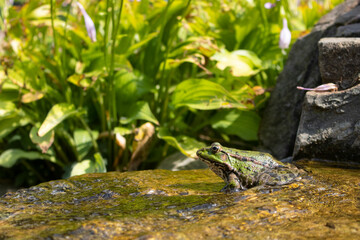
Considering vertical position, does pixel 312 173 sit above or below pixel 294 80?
below

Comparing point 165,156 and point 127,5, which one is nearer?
point 165,156

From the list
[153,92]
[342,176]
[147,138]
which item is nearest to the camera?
[342,176]

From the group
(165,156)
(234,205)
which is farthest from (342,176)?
(165,156)

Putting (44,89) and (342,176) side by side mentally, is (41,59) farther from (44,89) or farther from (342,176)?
(342,176)

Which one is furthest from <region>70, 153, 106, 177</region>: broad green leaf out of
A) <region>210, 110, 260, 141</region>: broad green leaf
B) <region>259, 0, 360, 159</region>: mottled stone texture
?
<region>259, 0, 360, 159</region>: mottled stone texture

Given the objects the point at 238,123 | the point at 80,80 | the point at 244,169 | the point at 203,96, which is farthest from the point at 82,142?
the point at 244,169

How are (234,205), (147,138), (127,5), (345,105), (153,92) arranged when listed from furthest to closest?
(127,5) < (153,92) < (147,138) < (345,105) < (234,205)

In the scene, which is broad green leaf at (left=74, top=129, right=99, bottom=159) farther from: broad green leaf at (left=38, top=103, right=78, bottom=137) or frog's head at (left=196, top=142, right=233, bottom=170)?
frog's head at (left=196, top=142, right=233, bottom=170)
